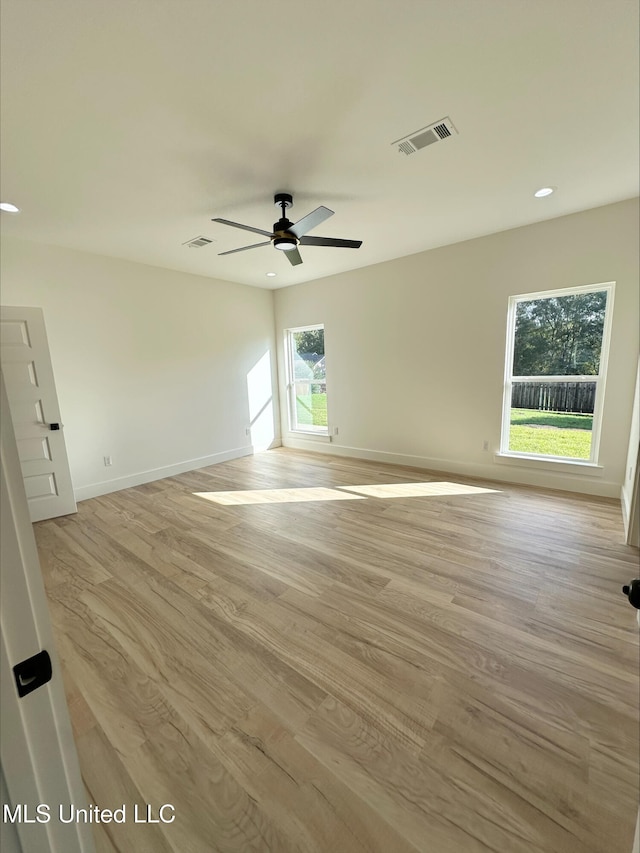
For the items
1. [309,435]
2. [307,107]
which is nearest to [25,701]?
[307,107]

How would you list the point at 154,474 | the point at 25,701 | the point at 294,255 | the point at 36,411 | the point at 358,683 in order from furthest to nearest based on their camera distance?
the point at 154,474, the point at 36,411, the point at 294,255, the point at 358,683, the point at 25,701

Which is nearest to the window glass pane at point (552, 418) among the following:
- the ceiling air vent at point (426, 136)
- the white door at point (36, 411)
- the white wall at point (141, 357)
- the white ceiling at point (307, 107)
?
the white ceiling at point (307, 107)

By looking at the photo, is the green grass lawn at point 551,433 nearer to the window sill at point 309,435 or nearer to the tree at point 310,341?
the window sill at point 309,435

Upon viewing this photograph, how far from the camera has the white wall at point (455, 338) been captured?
3.29 m

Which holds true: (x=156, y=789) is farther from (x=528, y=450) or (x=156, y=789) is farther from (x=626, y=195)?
(x=626, y=195)

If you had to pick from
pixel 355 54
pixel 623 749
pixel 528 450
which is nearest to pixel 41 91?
pixel 355 54

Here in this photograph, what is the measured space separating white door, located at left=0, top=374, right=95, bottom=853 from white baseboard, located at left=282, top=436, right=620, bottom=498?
4.38 meters

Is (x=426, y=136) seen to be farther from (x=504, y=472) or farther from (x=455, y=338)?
(x=504, y=472)

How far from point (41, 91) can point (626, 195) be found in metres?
4.34

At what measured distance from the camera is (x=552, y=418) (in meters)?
3.82

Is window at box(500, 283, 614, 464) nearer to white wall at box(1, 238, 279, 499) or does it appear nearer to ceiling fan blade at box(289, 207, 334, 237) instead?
ceiling fan blade at box(289, 207, 334, 237)

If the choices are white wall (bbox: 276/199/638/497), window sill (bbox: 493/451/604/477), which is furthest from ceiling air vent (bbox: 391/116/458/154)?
window sill (bbox: 493/451/604/477)

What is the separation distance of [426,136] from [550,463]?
3372 millimetres

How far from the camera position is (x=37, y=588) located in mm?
587
